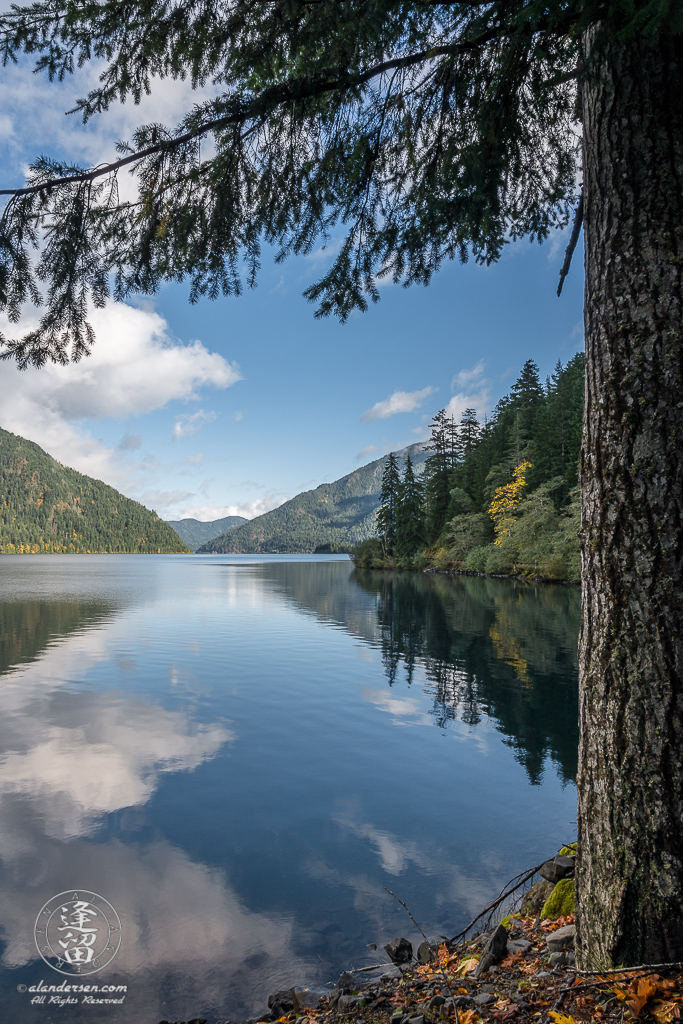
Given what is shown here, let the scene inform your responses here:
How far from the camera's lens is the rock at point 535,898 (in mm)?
4085

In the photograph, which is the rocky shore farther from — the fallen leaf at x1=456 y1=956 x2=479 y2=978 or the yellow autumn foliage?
the yellow autumn foliage

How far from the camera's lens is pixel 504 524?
160 ft

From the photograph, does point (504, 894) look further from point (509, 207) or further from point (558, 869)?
point (509, 207)

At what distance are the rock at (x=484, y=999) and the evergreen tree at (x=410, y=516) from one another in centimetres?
6121

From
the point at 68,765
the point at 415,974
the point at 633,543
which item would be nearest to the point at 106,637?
the point at 68,765

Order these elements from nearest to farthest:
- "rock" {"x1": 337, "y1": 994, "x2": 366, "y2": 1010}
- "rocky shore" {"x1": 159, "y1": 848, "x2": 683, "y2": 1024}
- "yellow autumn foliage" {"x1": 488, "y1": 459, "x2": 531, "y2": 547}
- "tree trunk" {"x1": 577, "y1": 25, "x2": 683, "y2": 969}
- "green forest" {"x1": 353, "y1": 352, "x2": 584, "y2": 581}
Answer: "rocky shore" {"x1": 159, "y1": 848, "x2": 683, "y2": 1024} < "tree trunk" {"x1": 577, "y1": 25, "x2": 683, "y2": 969} < "rock" {"x1": 337, "y1": 994, "x2": 366, "y2": 1010} < "green forest" {"x1": 353, "y1": 352, "x2": 584, "y2": 581} < "yellow autumn foliage" {"x1": 488, "y1": 459, "x2": 531, "y2": 547}

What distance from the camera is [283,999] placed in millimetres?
3465

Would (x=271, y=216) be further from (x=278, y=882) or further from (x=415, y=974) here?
(x=278, y=882)

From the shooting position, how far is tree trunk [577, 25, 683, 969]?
2.40 m

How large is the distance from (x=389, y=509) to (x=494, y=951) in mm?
63268

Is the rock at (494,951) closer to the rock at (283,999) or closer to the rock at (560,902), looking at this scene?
the rock at (560,902)

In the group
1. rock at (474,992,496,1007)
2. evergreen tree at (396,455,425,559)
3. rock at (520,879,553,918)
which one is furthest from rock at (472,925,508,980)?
evergreen tree at (396,455,425,559)

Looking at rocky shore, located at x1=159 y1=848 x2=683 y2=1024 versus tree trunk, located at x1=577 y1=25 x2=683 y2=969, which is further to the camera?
tree trunk, located at x1=577 y1=25 x2=683 y2=969

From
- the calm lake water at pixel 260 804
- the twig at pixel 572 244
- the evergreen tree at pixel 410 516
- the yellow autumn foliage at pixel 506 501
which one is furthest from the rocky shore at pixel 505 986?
the evergreen tree at pixel 410 516
